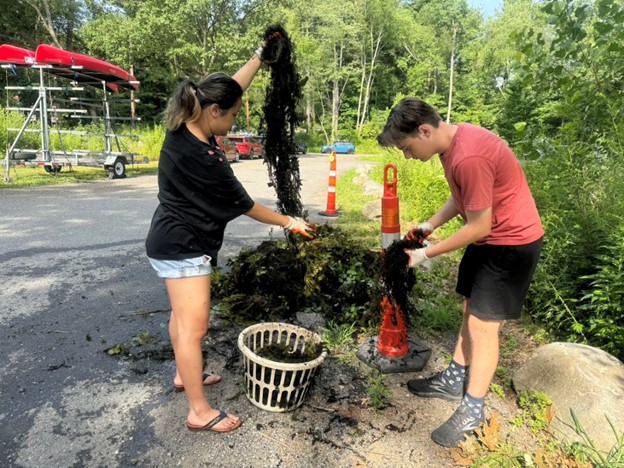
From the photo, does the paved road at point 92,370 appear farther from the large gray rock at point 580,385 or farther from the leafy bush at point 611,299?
the leafy bush at point 611,299

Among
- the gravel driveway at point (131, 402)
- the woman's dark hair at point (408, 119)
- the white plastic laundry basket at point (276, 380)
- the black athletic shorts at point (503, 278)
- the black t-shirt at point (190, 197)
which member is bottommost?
the gravel driveway at point (131, 402)

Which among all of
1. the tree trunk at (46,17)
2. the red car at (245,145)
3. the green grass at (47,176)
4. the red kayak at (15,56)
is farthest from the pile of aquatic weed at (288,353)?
the tree trunk at (46,17)

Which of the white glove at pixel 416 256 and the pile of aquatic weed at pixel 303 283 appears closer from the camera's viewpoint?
the white glove at pixel 416 256

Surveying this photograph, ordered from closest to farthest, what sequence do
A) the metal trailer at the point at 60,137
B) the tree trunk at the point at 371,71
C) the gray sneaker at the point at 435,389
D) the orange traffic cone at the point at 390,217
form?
the gray sneaker at the point at 435,389, the orange traffic cone at the point at 390,217, the metal trailer at the point at 60,137, the tree trunk at the point at 371,71

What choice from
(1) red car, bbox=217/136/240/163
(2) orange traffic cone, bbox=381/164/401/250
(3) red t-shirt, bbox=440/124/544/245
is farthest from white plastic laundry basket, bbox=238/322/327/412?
(1) red car, bbox=217/136/240/163

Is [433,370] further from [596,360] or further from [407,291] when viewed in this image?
[596,360]

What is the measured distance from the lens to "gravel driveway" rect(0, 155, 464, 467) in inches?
85.2

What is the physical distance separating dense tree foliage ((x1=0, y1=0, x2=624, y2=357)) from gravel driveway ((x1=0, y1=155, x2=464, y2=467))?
1.58 meters

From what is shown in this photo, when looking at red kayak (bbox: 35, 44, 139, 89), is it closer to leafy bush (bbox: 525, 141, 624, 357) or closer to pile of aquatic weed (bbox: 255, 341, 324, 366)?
pile of aquatic weed (bbox: 255, 341, 324, 366)

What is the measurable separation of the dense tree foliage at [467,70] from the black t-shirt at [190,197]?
1.53 m

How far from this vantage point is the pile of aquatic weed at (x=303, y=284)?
359 cm

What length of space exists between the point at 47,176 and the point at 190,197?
11.9 meters

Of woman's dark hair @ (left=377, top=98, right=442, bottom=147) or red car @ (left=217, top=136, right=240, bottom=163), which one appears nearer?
woman's dark hair @ (left=377, top=98, right=442, bottom=147)

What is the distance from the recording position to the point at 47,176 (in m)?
11.7
